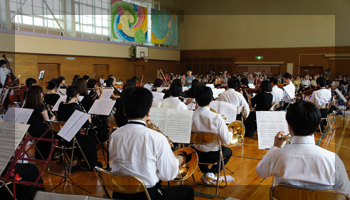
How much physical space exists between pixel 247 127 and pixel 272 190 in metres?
4.74

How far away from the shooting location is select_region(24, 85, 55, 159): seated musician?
434 cm

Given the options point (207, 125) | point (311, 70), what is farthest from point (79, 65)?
point (311, 70)

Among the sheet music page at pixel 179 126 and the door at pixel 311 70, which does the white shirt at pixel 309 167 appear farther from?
the door at pixel 311 70

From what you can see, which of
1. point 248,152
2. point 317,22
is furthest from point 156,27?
point 248,152

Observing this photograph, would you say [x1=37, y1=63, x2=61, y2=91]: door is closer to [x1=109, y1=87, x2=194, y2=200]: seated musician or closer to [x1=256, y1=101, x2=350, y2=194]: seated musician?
[x1=109, y1=87, x2=194, y2=200]: seated musician

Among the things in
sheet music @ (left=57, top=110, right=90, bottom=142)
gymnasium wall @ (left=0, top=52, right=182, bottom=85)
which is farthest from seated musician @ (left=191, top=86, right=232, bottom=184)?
gymnasium wall @ (left=0, top=52, right=182, bottom=85)

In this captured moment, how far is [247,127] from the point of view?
642 centimetres

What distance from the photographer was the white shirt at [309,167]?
1.68m

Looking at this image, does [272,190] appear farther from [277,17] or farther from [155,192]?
[277,17]

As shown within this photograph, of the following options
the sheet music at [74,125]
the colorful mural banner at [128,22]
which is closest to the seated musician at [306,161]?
the sheet music at [74,125]

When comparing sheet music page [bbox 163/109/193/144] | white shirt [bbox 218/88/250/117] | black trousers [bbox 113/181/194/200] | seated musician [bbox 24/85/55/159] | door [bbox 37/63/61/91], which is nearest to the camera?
black trousers [bbox 113/181/194/200]

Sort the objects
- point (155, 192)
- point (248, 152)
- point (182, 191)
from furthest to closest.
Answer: point (248, 152)
point (182, 191)
point (155, 192)

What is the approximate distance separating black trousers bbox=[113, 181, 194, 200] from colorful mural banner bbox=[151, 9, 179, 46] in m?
17.2

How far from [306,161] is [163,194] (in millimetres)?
1055
